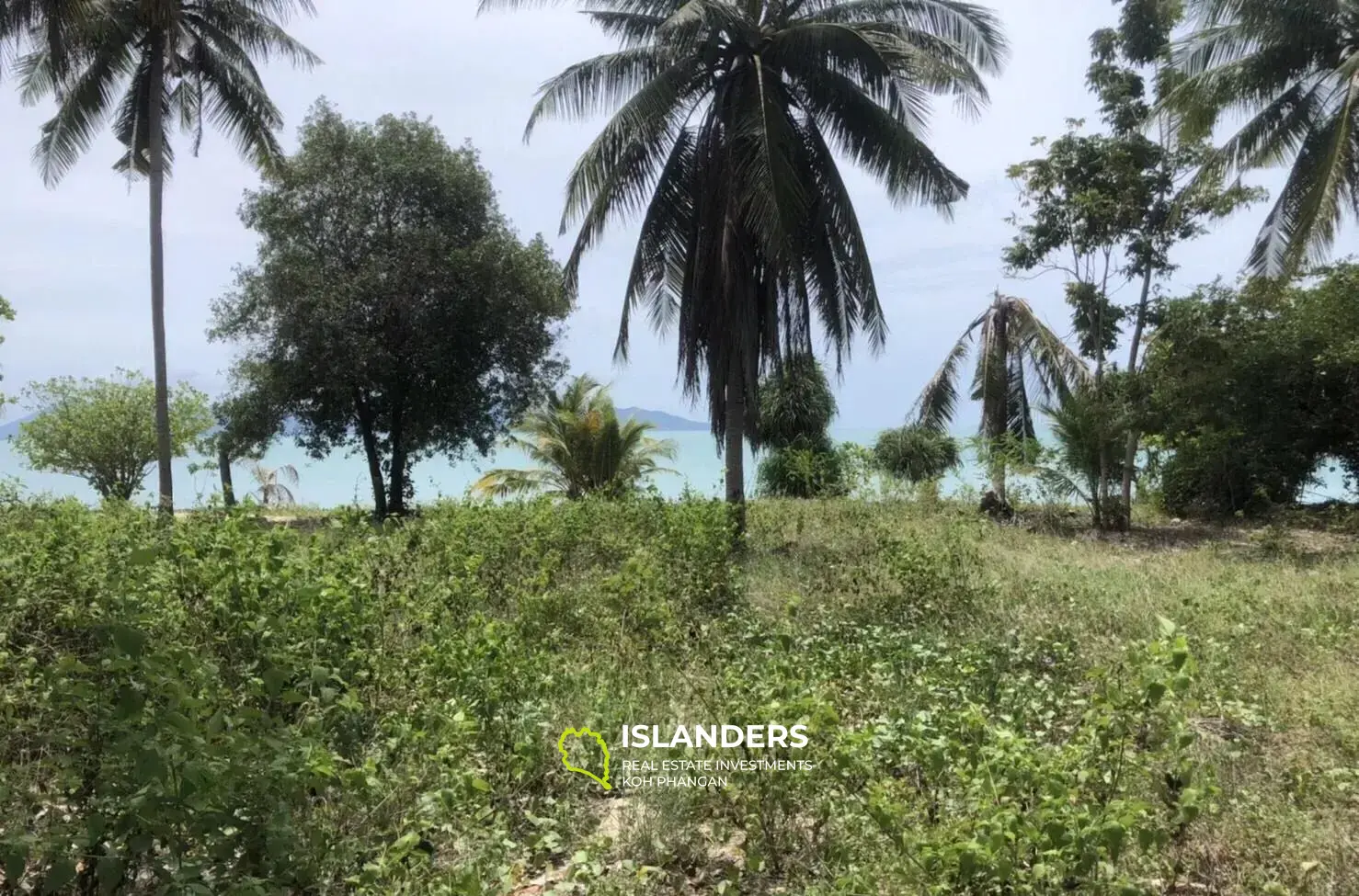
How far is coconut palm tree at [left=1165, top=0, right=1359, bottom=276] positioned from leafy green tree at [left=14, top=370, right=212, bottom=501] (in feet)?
67.8

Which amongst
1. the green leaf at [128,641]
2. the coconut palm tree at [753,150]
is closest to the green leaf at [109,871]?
Answer: the green leaf at [128,641]

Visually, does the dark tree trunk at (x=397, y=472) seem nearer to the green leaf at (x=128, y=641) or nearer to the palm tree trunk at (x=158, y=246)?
the palm tree trunk at (x=158, y=246)

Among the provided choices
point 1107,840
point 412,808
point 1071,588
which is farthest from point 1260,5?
point 412,808

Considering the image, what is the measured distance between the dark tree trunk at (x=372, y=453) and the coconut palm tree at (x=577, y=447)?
190 centimetres

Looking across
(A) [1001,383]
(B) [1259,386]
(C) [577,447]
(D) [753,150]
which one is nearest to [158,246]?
(C) [577,447]

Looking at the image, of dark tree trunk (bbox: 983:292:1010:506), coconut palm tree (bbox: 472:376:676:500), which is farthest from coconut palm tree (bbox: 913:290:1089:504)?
coconut palm tree (bbox: 472:376:676:500)

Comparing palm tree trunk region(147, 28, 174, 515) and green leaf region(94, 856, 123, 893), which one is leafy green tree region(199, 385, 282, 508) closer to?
palm tree trunk region(147, 28, 174, 515)

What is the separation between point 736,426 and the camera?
368 inches

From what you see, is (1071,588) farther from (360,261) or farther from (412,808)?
(360,261)

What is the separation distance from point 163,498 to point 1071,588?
1077 centimetres

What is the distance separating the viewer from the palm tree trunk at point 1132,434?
11961 millimetres

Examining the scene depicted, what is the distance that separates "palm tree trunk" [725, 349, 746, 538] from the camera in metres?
9.19

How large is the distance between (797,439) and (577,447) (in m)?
5.76

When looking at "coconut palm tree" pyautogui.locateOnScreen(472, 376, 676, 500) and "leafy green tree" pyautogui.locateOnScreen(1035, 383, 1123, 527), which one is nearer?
"leafy green tree" pyautogui.locateOnScreen(1035, 383, 1123, 527)
